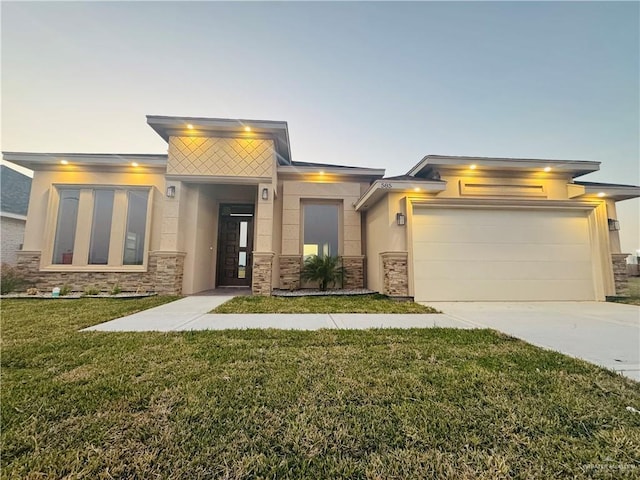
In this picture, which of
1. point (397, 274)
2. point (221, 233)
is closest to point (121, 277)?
Answer: point (221, 233)

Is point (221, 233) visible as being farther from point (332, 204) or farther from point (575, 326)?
point (575, 326)

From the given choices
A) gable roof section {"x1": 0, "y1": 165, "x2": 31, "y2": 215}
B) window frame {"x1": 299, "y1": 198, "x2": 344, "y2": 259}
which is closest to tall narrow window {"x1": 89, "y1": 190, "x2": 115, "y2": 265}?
gable roof section {"x1": 0, "y1": 165, "x2": 31, "y2": 215}

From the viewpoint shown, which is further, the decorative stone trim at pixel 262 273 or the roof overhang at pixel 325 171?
the roof overhang at pixel 325 171

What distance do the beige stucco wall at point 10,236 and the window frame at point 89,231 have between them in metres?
3.42

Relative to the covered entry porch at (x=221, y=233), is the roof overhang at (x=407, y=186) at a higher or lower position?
higher

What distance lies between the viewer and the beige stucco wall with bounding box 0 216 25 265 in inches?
377

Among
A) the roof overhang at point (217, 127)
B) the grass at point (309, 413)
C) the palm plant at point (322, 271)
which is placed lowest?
the grass at point (309, 413)

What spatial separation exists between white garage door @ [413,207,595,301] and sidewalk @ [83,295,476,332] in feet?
7.48

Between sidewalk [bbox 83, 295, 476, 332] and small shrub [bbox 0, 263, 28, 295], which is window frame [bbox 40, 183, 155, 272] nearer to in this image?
small shrub [bbox 0, 263, 28, 295]

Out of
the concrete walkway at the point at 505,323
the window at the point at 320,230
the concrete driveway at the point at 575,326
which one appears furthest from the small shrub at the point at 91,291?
the concrete driveway at the point at 575,326

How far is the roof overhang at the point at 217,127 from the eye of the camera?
7188mm

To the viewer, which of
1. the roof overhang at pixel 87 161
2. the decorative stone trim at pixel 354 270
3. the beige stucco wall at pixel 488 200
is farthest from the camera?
the decorative stone trim at pixel 354 270

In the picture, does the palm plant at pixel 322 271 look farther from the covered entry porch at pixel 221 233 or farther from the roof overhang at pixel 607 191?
the roof overhang at pixel 607 191

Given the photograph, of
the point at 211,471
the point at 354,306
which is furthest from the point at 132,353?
the point at 354,306
